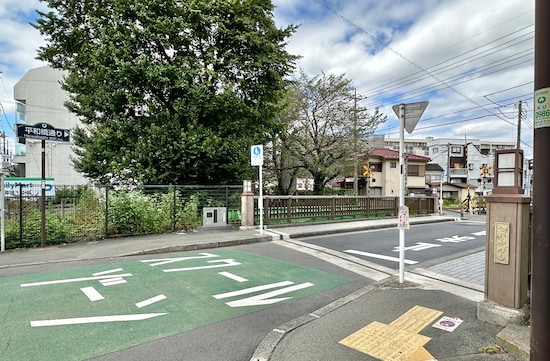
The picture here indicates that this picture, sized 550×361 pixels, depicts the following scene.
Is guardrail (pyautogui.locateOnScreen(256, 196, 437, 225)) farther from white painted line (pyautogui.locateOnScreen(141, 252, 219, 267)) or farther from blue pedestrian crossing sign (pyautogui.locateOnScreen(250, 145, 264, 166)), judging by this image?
white painted line (pyautogui.locateOnScreen(141, 252, 219, 267))

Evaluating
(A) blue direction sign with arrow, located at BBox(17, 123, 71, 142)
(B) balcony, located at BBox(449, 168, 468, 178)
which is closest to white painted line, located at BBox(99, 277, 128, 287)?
(A) blue direction sign with arrow, located at BBox(17, 123, 71, 142)

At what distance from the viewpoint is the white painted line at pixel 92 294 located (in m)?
4.53

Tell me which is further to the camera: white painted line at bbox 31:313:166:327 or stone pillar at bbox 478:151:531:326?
white painted line at bbox 31:313:166:327

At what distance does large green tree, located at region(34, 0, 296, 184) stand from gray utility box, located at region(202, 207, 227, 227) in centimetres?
261

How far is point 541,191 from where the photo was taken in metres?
2.06

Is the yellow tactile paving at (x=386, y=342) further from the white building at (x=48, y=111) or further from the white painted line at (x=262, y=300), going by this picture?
the white building at (x=48, y=111)

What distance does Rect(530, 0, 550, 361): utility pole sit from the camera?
2.00 meters

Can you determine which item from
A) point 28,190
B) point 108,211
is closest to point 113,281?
point 108,211

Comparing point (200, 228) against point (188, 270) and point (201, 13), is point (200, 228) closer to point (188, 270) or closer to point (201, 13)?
point (188, 270)

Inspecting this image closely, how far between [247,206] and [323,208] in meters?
4.28

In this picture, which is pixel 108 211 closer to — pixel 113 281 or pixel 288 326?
pixel 113 281

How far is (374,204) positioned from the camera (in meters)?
17.0

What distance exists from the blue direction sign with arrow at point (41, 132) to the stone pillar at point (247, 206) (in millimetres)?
5743

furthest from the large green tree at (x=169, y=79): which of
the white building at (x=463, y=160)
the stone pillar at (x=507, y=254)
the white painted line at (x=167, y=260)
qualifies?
the white building at (x=463, y=160)
